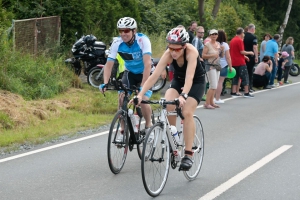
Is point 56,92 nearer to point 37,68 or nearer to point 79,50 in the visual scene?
point 37,68

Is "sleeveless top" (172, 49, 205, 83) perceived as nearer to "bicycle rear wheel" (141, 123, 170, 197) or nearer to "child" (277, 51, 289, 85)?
"bicycle rear wheel" (141, 123, 170, 197)

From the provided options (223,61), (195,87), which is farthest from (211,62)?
(195,87)

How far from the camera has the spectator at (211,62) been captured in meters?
15.7

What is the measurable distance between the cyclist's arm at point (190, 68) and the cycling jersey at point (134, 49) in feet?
4.55

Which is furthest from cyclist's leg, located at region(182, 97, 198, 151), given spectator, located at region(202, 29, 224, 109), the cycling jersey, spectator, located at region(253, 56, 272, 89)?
spectator, located at region(253, 56, 272, 89)

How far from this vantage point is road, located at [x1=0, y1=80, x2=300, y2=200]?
7828 mm

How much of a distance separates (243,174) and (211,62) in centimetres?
714

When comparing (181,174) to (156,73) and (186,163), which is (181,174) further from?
(156,73)

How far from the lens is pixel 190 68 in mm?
7863

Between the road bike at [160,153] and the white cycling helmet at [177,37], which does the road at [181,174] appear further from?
the white cycling helmet at [177,37]

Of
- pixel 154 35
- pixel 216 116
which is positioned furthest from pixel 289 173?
pixel 154 35

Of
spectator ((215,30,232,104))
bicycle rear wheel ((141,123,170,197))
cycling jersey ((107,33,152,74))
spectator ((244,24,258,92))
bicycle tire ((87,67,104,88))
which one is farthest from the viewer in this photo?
spectator ((244,24,258,92))

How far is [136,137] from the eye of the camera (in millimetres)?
8938

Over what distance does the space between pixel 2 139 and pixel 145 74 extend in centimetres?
311
